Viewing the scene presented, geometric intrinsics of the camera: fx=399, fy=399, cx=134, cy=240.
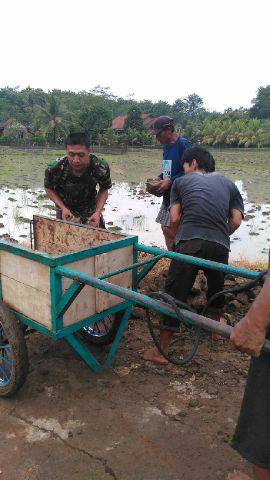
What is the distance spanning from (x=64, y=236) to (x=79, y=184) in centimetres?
75

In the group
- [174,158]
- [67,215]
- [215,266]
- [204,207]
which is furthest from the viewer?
[174,158]

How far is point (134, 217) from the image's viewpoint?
853cm

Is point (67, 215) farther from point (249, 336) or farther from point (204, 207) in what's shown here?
point (249, 336)

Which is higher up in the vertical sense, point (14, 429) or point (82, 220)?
point (82, 220)

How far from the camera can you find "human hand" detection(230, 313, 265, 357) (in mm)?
1269

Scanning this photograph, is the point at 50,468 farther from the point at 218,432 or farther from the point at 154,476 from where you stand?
the point at 218,432

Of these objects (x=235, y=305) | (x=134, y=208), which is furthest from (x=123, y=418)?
(x=134, y=208)

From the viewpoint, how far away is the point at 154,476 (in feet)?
6.28

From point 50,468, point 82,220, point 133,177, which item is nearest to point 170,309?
point 50,468

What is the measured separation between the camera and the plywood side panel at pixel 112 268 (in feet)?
8.11

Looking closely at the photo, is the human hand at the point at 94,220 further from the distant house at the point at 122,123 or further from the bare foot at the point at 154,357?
the distant house at the point at 122,123

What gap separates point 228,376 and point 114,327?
2.77 feet

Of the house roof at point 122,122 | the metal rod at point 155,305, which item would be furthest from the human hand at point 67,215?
the house roof at point 122,122

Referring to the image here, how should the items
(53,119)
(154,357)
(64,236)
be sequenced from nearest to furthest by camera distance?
(154,357) → (64,236) → (53,119)
